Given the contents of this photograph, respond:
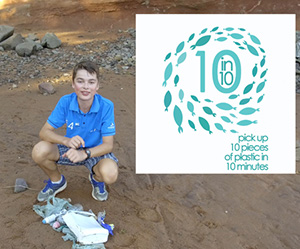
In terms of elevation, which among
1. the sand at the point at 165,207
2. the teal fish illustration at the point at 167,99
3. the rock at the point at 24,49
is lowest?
the sand at the point at 165,207

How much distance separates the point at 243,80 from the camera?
15.1 ft

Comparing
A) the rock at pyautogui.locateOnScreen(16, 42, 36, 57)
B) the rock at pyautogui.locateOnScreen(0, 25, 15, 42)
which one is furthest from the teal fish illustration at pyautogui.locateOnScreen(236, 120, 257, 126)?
the rock at pyautogui.locateOnScreen(0, 25, 15, 42)

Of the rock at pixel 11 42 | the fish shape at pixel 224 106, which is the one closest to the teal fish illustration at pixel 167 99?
the fish shape at pixel 224 106

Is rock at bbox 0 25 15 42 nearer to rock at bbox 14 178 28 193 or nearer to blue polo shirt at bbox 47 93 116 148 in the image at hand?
rock at bbox 14 178 28 193

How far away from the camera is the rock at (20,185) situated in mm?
→ 3096

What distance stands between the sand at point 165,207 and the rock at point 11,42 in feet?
12.7

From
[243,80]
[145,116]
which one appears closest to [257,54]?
[243,80]

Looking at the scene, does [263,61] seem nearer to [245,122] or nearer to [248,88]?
[248,88]

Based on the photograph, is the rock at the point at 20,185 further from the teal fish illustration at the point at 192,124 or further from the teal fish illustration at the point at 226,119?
the teal fish illustration at the point at 226,119

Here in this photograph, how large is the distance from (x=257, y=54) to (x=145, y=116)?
1.62 metres

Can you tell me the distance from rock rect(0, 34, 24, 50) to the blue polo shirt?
5.41m

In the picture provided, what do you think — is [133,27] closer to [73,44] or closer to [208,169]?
[73,44]

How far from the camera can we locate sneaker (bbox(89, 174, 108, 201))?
3006 millimetres

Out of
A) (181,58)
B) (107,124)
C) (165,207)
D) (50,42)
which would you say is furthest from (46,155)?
(50,42)
